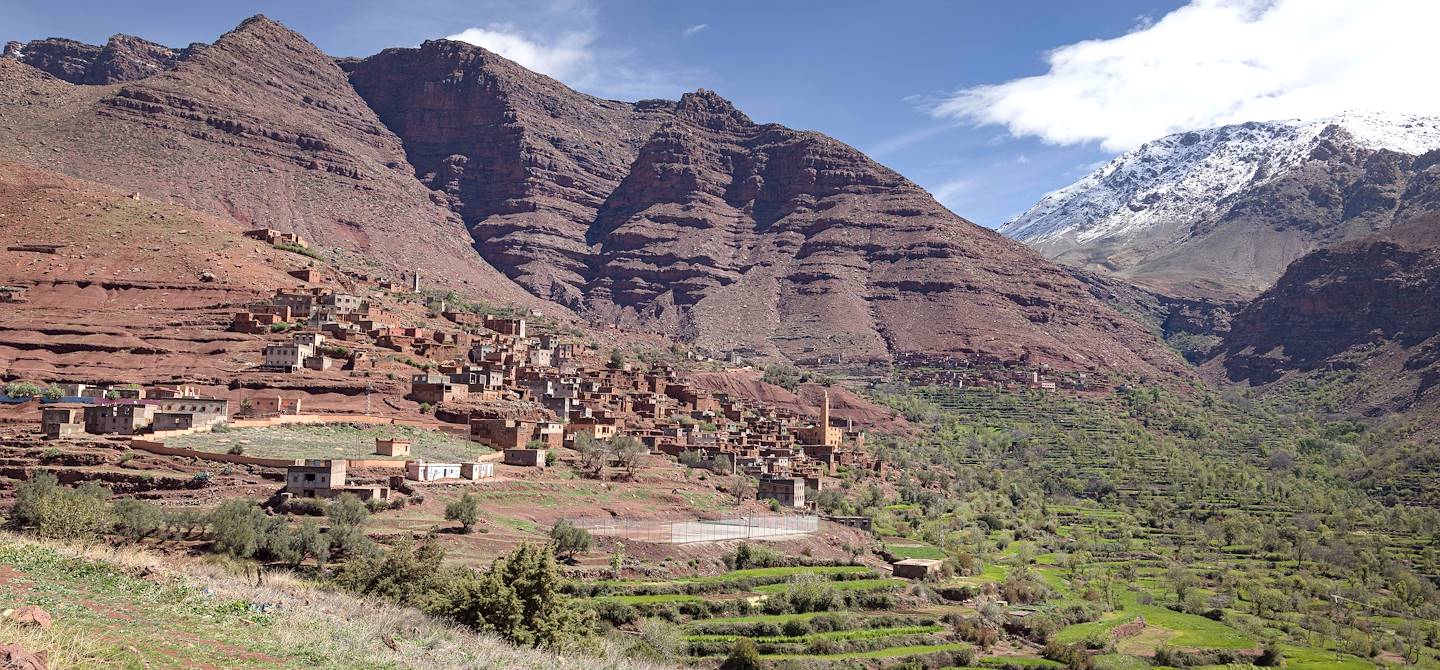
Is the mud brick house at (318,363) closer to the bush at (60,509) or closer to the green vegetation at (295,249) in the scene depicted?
the bush at (60,509)

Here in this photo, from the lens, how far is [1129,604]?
184 ft

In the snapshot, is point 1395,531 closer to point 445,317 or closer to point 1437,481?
point 1437,481

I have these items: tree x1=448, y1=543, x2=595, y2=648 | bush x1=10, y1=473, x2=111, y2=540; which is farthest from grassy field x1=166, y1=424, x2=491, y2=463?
tree x1=448, y1=543, x2=595, y2=648

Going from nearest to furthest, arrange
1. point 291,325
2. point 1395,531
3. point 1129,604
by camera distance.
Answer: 1. point 1129,604
2. point 291,325
3. point 1395,531

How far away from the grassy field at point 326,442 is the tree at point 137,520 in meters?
8.28

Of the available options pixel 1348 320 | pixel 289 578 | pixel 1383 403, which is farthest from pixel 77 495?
pixel 1348 320

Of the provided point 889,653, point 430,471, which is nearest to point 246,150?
point 430,471

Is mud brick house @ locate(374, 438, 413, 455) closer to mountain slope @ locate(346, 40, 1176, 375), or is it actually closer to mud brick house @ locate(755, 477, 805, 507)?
mud brick house @ locate(755, 477, 805, 507)

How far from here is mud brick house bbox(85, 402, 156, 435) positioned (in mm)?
46750

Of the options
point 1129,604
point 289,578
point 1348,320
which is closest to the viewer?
point 289,578

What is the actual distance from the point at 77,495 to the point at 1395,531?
232ft

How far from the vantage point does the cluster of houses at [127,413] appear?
46.0 meters

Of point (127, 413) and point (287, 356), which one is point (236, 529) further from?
point (287, 356)

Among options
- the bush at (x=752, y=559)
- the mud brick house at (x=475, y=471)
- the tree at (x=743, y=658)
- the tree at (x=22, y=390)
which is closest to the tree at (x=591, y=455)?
the mud brick house at (x=475, y=471)
